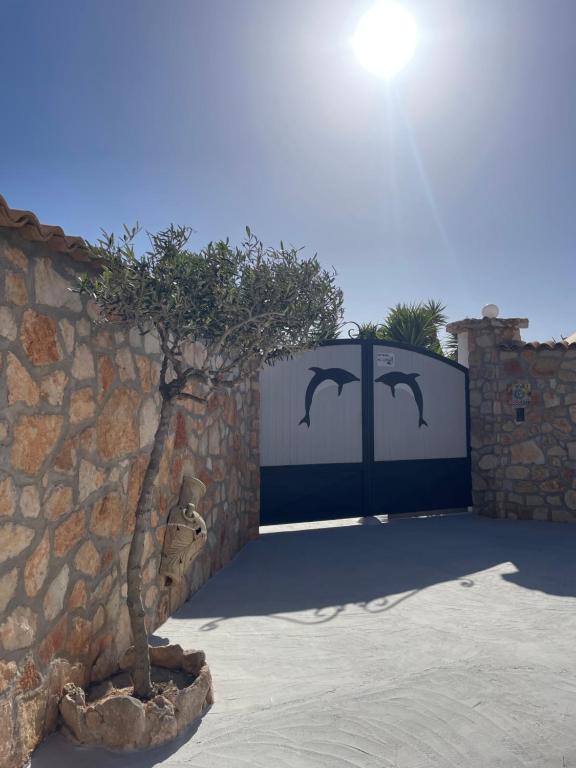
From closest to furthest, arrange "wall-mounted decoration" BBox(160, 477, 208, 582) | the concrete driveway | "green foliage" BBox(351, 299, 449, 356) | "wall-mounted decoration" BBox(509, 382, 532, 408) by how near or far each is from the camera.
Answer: the concrete driveway, "wall-mounted decoration" BBox(160, 477, 208, 582), "wall-mounted decoration" BBox(509, 382, 532, 408), "green foliage" BBox(351, 299, 449, 356)

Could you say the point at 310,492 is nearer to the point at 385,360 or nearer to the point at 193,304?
the point at 385,360

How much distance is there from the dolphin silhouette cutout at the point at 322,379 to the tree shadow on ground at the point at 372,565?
1.76m

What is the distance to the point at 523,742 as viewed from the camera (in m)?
2.79

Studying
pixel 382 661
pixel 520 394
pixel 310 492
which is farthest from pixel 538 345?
pixel 382 661

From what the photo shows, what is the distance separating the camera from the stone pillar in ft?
29.0

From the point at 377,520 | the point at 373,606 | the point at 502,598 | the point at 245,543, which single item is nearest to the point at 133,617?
the point at 373,606

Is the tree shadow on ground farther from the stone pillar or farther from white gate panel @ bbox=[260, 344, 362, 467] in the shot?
white gate panel @ bbox=[260, 344, 362, 467]

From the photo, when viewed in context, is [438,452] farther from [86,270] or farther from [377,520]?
[86,270]

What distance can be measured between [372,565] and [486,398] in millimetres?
3982

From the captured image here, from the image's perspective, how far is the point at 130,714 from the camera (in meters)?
2.73

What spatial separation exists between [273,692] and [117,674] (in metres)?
0.93

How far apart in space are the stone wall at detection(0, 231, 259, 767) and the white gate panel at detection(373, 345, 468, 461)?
5139mm

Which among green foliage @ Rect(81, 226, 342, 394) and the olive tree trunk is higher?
green foliage @ Rect(81, 226, 342, 394)

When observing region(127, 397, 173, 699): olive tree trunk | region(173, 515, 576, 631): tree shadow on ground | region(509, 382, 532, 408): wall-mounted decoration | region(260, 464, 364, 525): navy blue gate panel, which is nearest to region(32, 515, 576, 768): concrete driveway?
region(173, 515, 576, 631): tree shadow on ground
